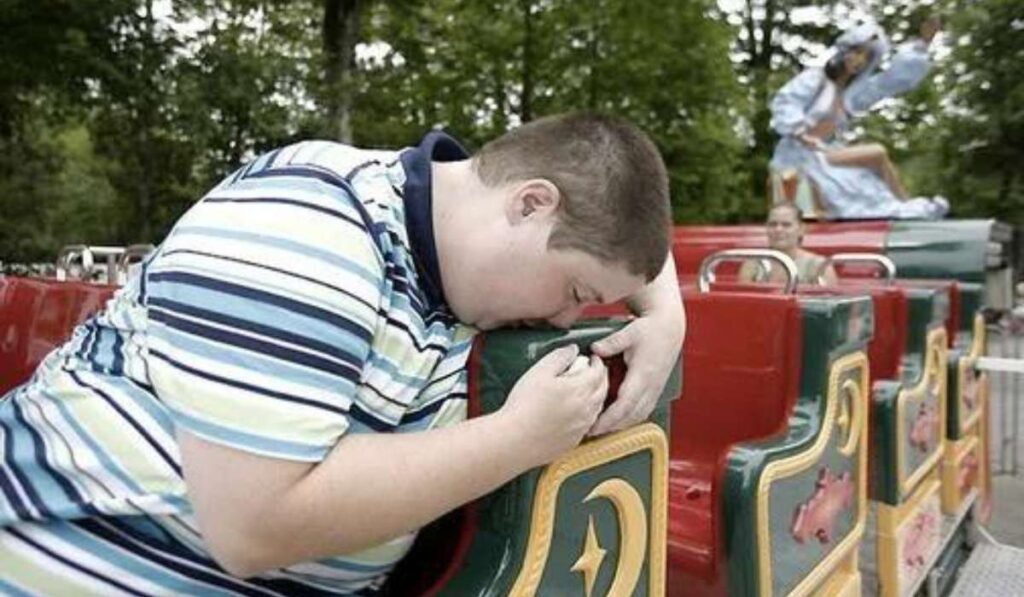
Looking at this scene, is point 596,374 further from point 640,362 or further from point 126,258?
point 126,258

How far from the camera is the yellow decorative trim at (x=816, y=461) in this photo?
5.48ft

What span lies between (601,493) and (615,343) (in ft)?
0.64

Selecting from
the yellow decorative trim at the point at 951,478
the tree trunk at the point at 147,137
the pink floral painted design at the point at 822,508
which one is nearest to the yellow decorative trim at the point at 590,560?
the pink floral painted design at the point at 822,508

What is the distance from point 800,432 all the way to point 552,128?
1.06 m

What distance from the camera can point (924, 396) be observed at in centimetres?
270

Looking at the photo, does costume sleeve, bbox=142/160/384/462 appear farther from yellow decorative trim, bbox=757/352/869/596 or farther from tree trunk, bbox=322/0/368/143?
tree trunk, bbox=322/0/368/143

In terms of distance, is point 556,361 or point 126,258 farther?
point 126,258

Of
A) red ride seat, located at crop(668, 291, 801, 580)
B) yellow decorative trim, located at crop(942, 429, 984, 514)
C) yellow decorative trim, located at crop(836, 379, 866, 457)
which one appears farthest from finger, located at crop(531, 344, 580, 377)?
yellow decorative trim, located at crop(942, 429, 984, 514)

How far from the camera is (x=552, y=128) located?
106 cm

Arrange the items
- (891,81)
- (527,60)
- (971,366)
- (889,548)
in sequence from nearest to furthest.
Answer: (889,548) → (971,366) → (891,81) → (527,60)

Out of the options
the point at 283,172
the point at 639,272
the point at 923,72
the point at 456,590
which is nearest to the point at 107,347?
the point at 283,172

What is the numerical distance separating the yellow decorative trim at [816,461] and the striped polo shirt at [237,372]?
2.63ft

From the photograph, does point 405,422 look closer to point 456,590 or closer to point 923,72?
point 456,590

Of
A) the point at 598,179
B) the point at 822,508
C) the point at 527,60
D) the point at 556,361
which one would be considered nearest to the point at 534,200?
the point at 598,179
